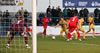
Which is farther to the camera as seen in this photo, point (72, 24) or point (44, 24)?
point (44, 24)

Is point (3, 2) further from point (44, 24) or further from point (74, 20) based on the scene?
point (44, 24)

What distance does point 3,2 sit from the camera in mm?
7094

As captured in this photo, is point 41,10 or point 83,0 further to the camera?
point 83,0

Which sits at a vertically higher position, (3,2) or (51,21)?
(3,2)

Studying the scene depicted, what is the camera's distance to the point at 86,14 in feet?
60.4

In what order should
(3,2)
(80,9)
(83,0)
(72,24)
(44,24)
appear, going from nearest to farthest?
1. (3,2)
2. (72,24)
3. (44,24)
4. (80,9)
5. (83,0)

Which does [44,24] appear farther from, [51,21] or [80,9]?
[80,9]

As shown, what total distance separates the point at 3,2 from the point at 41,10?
11.3m

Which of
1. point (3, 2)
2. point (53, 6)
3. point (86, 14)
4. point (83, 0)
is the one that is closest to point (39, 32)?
point (53, 6)

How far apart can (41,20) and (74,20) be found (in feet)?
16.1

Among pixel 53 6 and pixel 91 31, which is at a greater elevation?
pixel 53 6

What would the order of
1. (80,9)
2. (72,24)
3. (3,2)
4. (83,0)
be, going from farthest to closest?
1. (83,0)
2. (80,9)
3. (72,24)
4. (3,2)

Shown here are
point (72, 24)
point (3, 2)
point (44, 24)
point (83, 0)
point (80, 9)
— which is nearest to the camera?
point (3, 2)

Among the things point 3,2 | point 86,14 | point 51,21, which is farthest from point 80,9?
point 3,2
